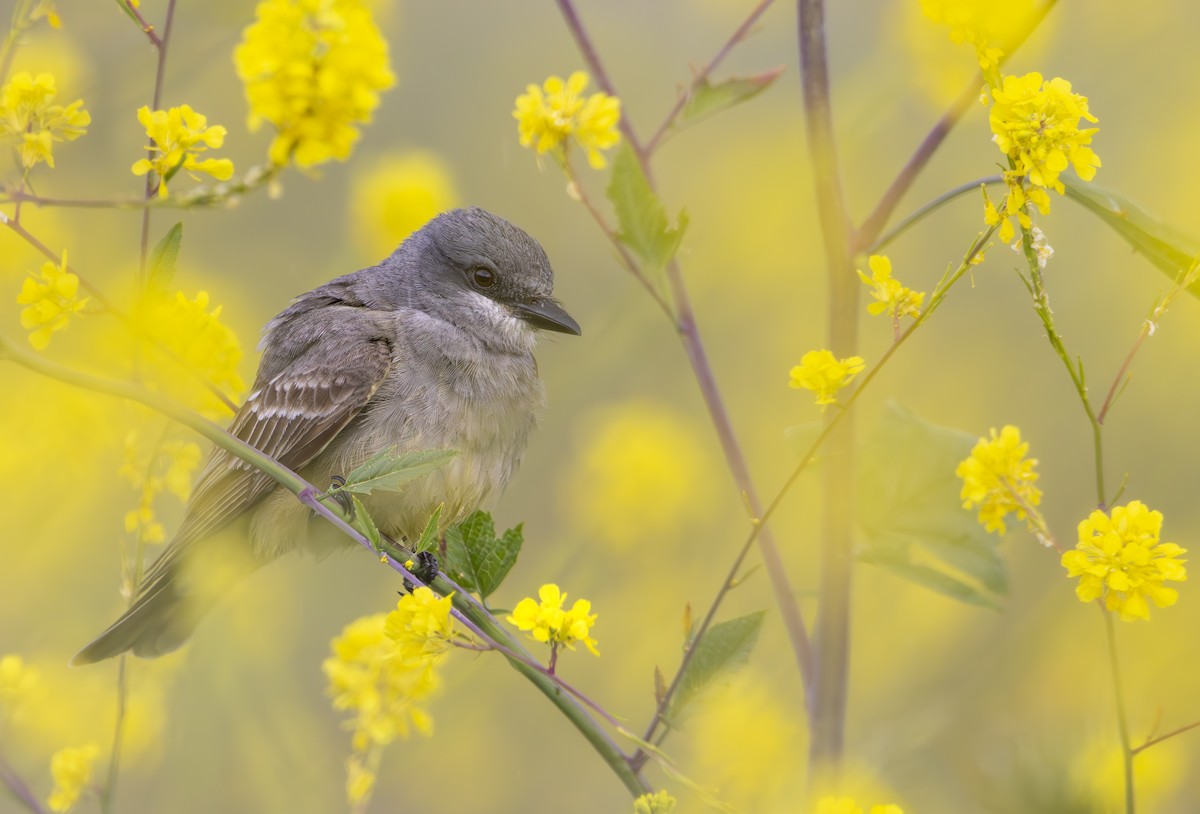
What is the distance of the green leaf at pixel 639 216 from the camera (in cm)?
224

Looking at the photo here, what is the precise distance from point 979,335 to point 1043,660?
2.82 metres

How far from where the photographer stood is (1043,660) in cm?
388

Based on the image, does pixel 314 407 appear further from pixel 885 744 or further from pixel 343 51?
pixel 343 51

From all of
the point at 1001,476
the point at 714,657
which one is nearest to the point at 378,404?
the point at 714,657

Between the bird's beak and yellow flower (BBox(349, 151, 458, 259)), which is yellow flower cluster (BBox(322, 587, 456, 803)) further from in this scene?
the bird's beak

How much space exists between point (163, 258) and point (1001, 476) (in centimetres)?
142

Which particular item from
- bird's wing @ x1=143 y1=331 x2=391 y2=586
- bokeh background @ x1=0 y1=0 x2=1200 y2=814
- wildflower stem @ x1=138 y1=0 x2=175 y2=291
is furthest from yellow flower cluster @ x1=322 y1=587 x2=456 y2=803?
bird's wing @ x1=143 y1=331 x2=391 y2=586

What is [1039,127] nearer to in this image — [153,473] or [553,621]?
[553,621]

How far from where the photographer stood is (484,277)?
4.43m

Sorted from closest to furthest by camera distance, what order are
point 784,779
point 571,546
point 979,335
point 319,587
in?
point 784,779
point 571,546
point 319,587
point 979,335

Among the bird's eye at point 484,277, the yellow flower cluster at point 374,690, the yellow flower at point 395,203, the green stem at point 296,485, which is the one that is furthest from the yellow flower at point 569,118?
the bird's eye at point 484,277

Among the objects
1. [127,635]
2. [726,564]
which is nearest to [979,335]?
[726,564]

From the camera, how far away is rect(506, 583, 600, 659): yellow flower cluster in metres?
1.88

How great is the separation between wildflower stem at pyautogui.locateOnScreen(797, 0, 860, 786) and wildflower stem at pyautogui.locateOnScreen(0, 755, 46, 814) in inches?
55.8
